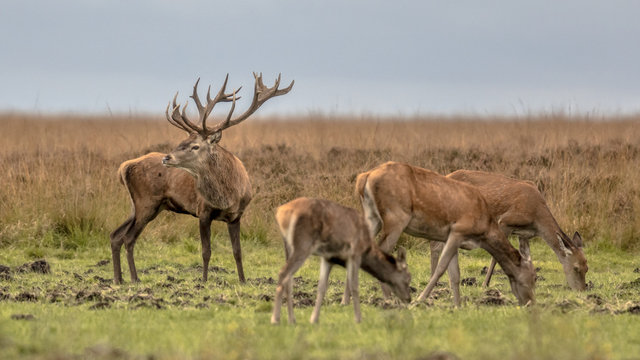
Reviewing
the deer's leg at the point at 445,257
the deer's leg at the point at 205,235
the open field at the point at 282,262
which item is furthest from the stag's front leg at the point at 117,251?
the deer's leg at the point at 445,257

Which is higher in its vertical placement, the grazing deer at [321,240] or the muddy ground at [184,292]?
the grazing deer at [321,240]

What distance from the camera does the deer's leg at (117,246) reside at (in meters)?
12.8

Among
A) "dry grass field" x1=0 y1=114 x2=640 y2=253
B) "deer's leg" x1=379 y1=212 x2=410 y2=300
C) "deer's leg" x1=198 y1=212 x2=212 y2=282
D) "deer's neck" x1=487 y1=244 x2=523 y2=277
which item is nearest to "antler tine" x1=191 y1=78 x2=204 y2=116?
"deer's leg" x1=198 y1=212 x2=212 y2=282

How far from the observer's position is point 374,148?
26594mm

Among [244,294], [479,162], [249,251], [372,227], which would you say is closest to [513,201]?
[372,227]

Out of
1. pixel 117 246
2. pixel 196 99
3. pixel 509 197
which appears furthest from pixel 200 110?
pixel 509 197

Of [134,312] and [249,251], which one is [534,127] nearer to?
[249,251]

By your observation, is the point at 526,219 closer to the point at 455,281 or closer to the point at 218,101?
the point at 455,281

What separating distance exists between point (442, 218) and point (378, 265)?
5.26 ft

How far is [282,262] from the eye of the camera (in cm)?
1538

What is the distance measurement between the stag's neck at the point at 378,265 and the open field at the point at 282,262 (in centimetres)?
38

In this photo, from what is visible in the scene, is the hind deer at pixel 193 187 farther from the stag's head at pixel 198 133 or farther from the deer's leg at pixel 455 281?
the deer's leg at pixel 455 281

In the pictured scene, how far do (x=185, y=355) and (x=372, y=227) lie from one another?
4.48 metres

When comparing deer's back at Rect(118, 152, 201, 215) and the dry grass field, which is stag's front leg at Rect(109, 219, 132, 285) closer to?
deer's back at Rect(118, 152, 201, 215)
